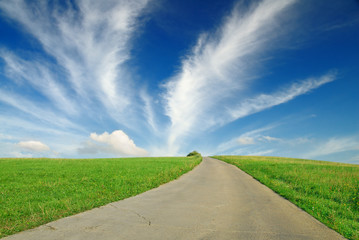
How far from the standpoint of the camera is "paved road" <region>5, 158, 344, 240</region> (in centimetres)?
529

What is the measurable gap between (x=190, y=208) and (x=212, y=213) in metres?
1.00

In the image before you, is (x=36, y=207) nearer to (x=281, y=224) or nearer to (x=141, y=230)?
(x=141, y=230)

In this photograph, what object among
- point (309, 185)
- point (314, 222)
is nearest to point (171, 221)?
point (314, 222)

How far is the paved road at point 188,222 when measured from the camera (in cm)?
529

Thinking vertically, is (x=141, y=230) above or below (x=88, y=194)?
below

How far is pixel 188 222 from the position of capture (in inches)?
243

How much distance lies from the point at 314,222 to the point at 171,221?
4.99 metres

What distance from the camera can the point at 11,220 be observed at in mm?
6902

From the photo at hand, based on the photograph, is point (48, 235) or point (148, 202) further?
point (148, 202)

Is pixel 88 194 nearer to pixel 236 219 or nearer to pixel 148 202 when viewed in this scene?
pixel 148 202

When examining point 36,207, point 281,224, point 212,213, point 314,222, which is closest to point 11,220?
point 36,207

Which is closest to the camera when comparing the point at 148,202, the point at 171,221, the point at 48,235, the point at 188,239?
the point at 188,239

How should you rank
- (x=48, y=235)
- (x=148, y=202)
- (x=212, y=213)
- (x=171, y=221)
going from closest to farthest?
(x=48, y=235) < (x=171, y=221) < (x=212, y=213) < (x=148, y=202)

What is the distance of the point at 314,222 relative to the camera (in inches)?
261
